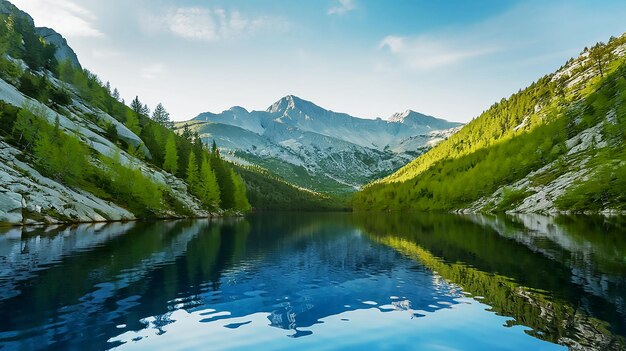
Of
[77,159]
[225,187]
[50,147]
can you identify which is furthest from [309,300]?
[225,187]

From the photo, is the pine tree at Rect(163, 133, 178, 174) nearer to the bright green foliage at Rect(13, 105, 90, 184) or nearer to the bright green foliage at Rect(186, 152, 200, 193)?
the bright green foliage at Rect(186, 152, 200, 193)

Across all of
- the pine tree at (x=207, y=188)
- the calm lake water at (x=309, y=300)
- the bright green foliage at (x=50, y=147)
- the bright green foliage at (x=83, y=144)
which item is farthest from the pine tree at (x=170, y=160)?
the calm lake water at (x=309, y=300)

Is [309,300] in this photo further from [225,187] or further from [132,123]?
[132,123]

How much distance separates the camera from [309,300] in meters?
25.3

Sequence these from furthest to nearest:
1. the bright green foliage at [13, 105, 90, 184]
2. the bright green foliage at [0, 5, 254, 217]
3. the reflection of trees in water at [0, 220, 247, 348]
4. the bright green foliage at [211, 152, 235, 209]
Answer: the bright green foliage at [211, 152, 235, 209], the bright green foliage at [0, 5, 254, 217], the bright green foliage at [13, 105, 90, 184], the reflection of trees in water at [0, 220, 247, 348]

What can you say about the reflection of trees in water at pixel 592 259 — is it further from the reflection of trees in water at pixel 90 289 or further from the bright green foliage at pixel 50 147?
the bright green foliage at pixel 50 147

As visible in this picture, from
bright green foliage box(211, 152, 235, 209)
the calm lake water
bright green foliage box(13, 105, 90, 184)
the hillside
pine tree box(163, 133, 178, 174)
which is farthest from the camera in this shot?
bright green foliage box(211, 152, 235, 209)

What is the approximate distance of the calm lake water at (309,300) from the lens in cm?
1727

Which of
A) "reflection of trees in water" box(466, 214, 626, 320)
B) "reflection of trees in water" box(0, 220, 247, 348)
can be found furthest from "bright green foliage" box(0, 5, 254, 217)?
"reflection of trees in water" box(466, 214, 626, 320)

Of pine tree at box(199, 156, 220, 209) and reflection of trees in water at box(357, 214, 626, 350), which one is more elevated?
pine tree at box(199, 156, 220, 209)

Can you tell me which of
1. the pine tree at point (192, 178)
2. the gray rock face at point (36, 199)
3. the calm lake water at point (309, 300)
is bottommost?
the calm lake water at point (309, 300)

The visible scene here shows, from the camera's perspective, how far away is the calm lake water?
1727cm

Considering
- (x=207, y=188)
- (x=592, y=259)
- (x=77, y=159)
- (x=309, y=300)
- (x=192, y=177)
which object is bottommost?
(x=309, y=300)

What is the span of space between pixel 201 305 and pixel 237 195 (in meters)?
151
